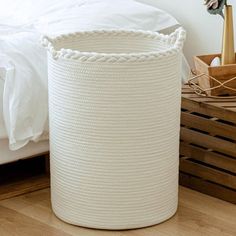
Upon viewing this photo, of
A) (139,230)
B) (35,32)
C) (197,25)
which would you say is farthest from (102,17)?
(139,230)

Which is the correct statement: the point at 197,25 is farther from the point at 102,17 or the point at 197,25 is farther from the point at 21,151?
the point at 21,151

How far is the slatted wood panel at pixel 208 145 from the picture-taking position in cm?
221

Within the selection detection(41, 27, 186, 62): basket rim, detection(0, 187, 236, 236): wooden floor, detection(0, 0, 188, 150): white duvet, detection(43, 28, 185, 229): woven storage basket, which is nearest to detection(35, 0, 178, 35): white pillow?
detection(0, 0, 188, 150): white duvet

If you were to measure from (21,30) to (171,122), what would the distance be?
791 mm

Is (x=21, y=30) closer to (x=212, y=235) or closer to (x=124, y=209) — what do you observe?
(x=124, y=209)

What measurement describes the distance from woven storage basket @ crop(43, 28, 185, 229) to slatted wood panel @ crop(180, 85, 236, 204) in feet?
0.64

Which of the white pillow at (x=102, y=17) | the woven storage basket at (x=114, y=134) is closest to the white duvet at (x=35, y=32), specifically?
the white pillow at (x=102, y=17)

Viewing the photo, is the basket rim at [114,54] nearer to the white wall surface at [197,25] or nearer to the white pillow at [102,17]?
the white pillow at [102,17]

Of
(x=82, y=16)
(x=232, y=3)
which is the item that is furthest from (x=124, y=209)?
(x=232, y=3)

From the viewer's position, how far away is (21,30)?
2.55 m

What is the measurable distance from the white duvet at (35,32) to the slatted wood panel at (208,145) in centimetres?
41

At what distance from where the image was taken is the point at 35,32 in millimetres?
2514

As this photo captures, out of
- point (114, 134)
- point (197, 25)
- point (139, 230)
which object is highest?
point (197, 25)

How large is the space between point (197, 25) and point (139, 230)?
1.03 m
